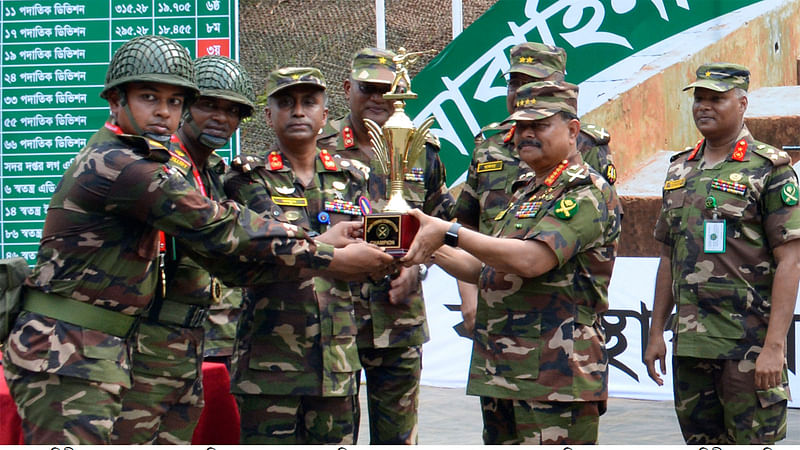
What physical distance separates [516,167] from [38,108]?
422 centimetres

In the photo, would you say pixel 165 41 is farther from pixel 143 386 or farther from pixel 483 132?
pixel 483 132

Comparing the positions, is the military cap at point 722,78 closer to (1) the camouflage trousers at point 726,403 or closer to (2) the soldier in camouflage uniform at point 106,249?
(1) the camouflage trousers at point 726,403

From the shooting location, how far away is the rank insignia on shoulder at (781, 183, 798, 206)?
14.6ft

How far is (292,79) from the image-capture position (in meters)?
4.25

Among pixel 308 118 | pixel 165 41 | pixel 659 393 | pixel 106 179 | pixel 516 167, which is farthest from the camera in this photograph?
pixel 659 393

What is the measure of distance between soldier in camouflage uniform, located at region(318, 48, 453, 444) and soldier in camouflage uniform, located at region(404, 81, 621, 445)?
0.80m

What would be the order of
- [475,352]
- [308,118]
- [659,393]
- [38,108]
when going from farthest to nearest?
[38,108]
[659,393]
[308,118]
[475,352]

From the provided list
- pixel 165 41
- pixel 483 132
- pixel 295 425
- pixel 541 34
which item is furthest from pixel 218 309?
pixel 541 34

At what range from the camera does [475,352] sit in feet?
12.9

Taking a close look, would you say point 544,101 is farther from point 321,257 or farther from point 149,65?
point 149,65

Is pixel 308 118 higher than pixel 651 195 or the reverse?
higher

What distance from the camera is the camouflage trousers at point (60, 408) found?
125 inches

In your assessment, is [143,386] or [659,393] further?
[659,393]

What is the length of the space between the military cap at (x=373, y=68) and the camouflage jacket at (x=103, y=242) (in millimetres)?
1744
